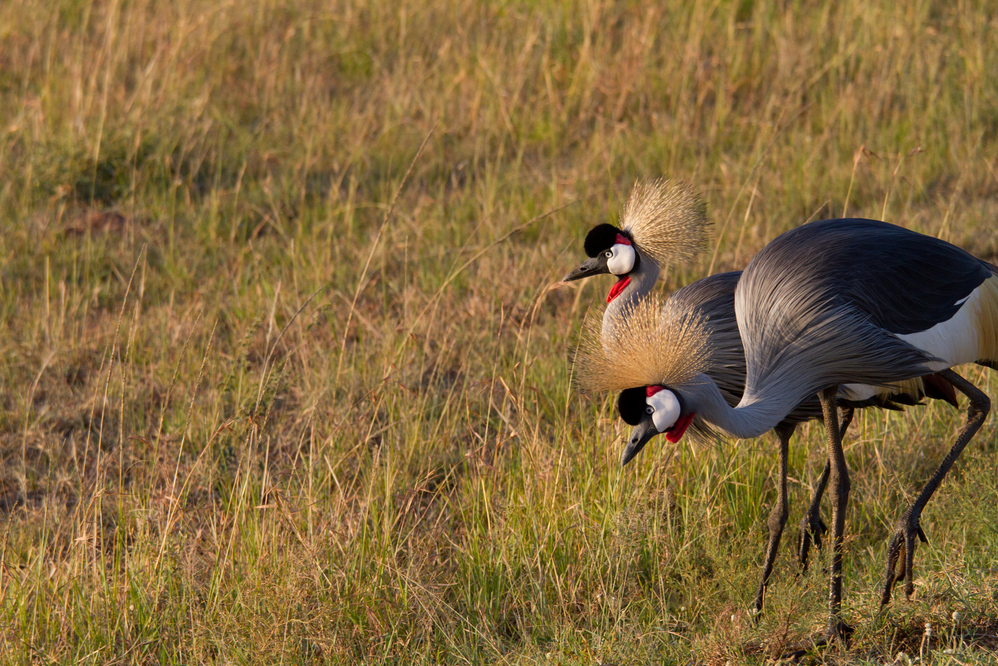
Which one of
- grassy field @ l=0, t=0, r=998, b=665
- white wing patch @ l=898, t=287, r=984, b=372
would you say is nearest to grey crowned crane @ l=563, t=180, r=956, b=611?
white wing patch @ l=898, t=287, r=984, b=372

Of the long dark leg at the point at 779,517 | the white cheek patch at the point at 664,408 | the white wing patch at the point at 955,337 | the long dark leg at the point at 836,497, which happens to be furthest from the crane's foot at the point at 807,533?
the white cheek patch at the point at 664,408

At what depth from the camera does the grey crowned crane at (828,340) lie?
240 cm

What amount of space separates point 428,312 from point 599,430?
1245 mm

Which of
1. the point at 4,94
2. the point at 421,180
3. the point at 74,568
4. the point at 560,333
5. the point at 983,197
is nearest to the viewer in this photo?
the point at 74,568

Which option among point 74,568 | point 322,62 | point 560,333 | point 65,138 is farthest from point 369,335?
point 322,62

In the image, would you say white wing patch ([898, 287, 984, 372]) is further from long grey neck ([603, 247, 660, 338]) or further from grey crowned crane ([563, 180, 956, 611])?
long grey neck ([603, 247, 660, 338])

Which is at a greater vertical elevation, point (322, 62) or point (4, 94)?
point (322, 62)

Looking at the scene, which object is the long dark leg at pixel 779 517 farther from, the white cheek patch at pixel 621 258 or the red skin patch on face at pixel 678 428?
the white cheek patch at pixel 621 258

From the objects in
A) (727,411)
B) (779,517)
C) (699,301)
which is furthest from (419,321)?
(727,411)

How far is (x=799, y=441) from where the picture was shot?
132 inches

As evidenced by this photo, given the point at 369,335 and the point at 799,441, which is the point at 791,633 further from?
the point at 369,335

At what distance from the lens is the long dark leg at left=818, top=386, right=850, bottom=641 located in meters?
2.51

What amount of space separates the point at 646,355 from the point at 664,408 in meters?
0.13

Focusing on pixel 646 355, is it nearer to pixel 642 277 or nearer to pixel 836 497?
pixel 836 497
